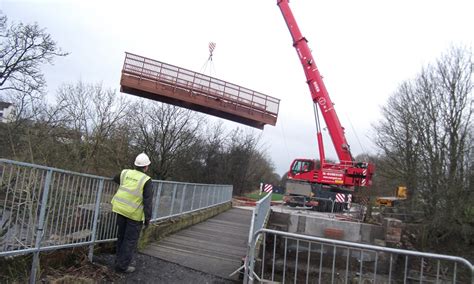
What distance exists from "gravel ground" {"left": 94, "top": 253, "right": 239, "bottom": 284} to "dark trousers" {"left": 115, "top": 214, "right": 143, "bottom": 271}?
18cm

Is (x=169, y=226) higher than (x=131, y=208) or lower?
lower

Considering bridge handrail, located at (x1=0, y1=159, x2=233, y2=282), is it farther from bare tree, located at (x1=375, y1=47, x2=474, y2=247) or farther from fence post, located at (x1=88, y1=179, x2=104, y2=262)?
bare tree, located at (x1=375, y1=47, x2=474, y2=247)

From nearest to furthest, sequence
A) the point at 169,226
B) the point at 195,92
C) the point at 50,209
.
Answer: the point at 50,209 < the point at 169,226 < the point at 195,92

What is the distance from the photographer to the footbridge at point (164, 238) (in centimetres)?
454

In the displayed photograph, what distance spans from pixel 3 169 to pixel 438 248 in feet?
69.5

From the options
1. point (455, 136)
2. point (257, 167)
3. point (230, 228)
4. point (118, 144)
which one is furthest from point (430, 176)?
point (257, 167)

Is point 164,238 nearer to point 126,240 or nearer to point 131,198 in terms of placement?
point 126,240

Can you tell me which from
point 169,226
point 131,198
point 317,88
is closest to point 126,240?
point 131,198

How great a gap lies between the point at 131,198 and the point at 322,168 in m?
19.0

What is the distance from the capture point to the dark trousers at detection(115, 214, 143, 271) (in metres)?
5.78

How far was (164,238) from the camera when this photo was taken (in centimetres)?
901

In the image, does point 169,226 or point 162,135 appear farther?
point 162,135

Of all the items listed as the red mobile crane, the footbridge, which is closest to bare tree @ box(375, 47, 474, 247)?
the red mobile crane

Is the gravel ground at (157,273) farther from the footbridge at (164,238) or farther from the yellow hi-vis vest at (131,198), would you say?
the yellow hi-vis vest at (131,198)
